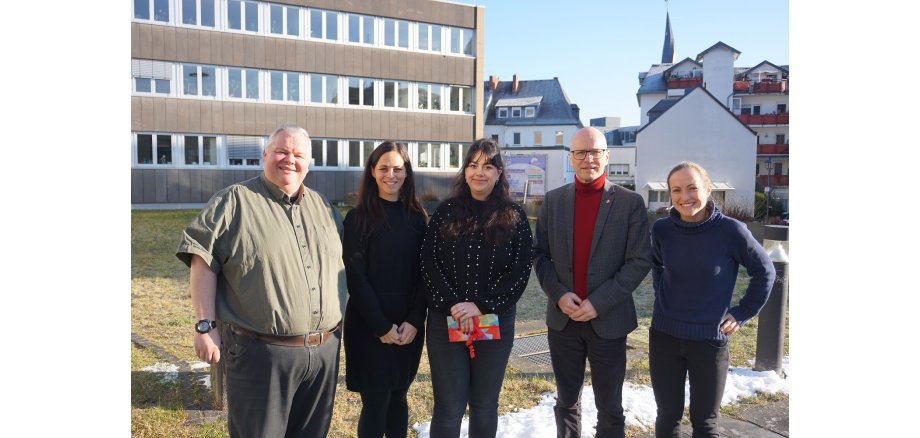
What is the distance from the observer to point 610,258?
371 cm

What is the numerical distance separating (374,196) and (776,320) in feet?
14.1

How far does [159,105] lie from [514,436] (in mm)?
25674

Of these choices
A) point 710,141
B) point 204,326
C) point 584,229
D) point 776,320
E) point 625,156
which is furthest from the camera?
point 625,156

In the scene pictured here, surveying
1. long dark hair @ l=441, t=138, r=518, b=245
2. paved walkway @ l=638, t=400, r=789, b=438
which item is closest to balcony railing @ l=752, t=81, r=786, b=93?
paved walkway @ l=638, t=400, r=789, b=438

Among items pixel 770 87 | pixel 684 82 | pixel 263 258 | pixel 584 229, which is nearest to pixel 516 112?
pixel 684 82

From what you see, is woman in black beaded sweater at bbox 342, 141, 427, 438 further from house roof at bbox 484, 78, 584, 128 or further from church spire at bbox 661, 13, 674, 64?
church spire at bbox 661, 13, 674, 64

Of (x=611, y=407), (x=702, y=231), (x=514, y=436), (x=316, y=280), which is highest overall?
(x=702, y=231)

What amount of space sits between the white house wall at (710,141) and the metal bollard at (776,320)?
33.7 meters

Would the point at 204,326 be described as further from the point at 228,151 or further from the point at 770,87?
the point at 770,87

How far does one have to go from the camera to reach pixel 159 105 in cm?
2588
